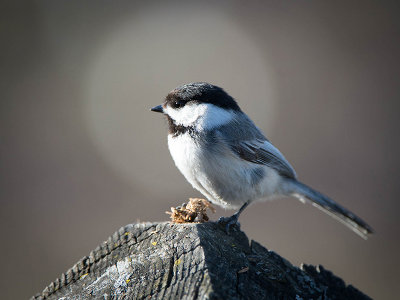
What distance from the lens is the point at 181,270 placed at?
3.43 ft

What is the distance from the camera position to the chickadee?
92.5 inches

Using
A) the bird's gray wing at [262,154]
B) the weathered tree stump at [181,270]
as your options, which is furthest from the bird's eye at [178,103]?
the weathered tree stump at [181,270]

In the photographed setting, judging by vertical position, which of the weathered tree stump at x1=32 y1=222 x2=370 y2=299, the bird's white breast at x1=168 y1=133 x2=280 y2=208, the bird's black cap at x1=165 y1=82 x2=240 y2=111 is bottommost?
the weathered tree stump at x1=32 y1=222 x2=370 y2=299

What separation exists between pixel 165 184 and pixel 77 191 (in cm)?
155

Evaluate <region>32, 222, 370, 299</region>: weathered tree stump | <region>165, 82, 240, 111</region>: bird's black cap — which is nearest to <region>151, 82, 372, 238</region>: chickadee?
<region>165, 82, 240, 111</region>: bird's black cap

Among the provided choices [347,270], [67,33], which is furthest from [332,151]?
[67,33]

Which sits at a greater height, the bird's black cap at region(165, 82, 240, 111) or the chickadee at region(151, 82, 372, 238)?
the bird's black cap at region(165, 82, 240, 111)

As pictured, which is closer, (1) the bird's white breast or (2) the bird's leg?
(2) the bird's leg

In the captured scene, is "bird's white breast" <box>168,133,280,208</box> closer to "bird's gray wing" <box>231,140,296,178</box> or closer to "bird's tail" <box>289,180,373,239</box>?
"bird's gray wing" <box>231,140,296,178</box>

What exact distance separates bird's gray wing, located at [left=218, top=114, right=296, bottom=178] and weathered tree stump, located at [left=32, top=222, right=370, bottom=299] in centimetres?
116

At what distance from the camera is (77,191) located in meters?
6.44

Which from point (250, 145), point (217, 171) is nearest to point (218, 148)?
point (217, 171)

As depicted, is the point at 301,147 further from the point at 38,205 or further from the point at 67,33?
the point at 67,33

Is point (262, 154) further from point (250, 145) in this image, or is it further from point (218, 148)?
point (218, 148)
